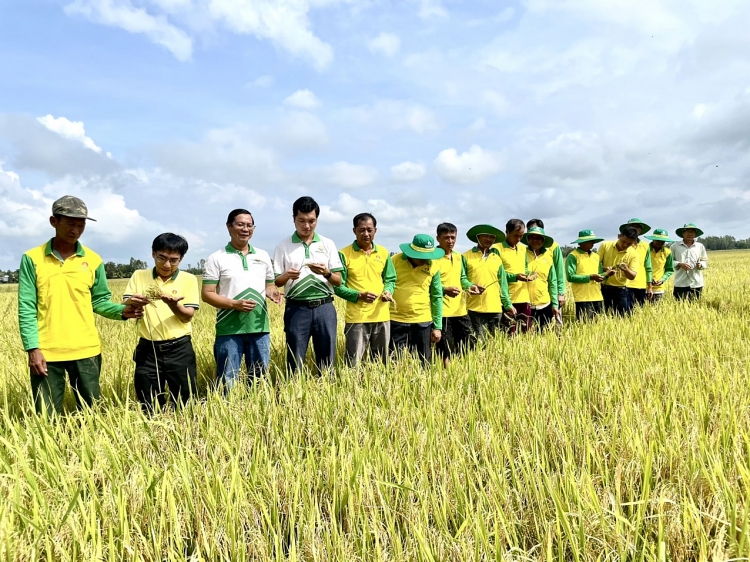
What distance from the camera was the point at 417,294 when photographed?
15.1 ft

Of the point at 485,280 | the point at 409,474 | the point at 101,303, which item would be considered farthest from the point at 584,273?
the point at 101,303

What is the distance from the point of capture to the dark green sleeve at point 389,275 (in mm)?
4355

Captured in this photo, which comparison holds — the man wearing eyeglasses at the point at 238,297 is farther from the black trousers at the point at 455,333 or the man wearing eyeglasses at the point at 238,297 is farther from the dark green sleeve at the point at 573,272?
the dark green sleeve at the point at 573,272

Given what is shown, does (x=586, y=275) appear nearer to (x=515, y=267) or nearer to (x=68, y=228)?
(x=515, y=267)

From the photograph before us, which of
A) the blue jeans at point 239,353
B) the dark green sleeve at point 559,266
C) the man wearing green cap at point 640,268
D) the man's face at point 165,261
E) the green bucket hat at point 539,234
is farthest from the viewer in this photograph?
the man wearing green cap at point 640,268

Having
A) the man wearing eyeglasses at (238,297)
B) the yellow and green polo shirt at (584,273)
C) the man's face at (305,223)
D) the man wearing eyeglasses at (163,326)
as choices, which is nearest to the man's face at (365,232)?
the man's face at (305,223)

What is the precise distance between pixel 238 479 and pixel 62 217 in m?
2.16

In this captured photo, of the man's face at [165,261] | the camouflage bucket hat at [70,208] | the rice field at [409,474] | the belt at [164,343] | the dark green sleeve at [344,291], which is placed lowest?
the rice field at [409,474]

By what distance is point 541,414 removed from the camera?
2.46 metres

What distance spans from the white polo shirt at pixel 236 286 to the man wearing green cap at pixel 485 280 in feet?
8.52

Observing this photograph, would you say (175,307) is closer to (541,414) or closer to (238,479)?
(238,479)

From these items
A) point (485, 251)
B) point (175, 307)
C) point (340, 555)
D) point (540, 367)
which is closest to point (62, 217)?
point (175, 307)

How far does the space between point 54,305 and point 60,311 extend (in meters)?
0.05

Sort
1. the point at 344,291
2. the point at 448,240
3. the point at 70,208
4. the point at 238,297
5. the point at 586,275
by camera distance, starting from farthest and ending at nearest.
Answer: the point at 586,275 < the point at 448,240 < the point at 344,291 < the point at 238,297 < the point at 70,208
